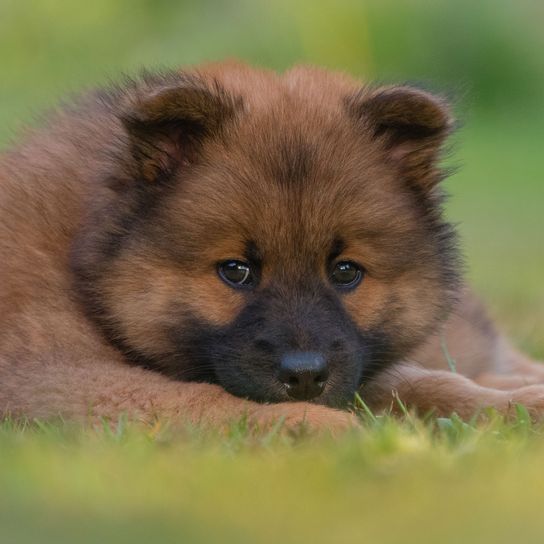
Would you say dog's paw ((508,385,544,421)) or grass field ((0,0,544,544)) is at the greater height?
grass field ((0,0,544,544))

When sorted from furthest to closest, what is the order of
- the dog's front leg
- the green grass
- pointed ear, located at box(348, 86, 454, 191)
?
the dog's front leg → pointed ear, located at box(348, 86, 454, 191) → the green grass

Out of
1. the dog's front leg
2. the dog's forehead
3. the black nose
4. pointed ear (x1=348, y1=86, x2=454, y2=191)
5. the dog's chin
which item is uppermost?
pointed ear (x1=348, y1=86, x2=454, y2=191)

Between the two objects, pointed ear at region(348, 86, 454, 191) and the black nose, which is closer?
the black nose

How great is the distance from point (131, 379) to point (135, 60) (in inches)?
418

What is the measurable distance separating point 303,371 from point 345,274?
47 cm

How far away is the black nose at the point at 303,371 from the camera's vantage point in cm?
376

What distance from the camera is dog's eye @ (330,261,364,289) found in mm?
4074

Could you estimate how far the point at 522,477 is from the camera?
2.90 metres

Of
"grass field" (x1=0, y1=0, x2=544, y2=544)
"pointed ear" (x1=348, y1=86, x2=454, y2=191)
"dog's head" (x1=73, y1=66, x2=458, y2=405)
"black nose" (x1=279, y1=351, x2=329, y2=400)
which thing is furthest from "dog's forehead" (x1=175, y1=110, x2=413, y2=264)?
"grass field" (x1=0, y1=0, x2=544, y2=544)

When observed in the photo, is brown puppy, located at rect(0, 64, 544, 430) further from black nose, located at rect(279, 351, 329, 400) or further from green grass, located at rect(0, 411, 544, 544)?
green grass, located at rect(0, 411, 544, 544)

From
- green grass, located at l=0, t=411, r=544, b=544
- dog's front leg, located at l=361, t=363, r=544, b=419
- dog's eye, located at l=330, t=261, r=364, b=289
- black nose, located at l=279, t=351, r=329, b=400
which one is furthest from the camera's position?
dog's front leg, located at l=361, t=363, r=544, b=419

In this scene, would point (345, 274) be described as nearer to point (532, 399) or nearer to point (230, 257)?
point (230, 257)

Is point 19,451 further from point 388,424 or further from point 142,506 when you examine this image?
point 388,424

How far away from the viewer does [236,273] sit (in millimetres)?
3973
